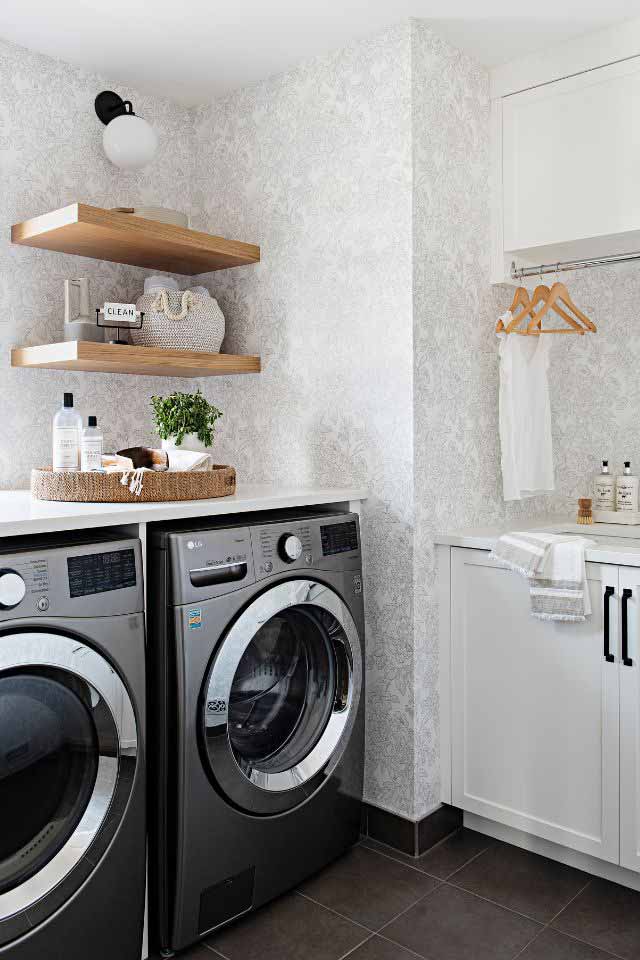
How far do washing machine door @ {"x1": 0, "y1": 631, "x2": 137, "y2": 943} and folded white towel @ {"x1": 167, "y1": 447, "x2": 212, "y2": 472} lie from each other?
64 cm

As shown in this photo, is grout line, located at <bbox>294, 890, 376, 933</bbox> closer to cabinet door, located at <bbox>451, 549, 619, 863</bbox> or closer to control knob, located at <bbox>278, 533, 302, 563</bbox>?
cabinet door, located at <bbox>451, 549, 619, 863</bbox>

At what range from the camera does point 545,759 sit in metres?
2.16

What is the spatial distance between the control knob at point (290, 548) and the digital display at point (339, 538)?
103 millimetres

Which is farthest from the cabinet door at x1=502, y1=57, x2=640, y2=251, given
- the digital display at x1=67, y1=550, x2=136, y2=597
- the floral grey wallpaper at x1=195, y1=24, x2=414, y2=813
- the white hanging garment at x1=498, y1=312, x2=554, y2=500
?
the digital display at x1=67, y1=550, x2=136, y2=597

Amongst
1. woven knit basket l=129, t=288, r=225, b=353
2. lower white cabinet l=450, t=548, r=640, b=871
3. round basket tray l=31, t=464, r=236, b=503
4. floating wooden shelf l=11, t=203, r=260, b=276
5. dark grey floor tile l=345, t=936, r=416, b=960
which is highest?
floating wooden shelf l=11, t=203, r=260, b=276

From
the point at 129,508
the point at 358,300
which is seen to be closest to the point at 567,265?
the point at 358,300

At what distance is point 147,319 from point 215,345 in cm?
24

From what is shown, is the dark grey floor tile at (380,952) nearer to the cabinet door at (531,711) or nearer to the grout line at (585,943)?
the grout line at (585,943)

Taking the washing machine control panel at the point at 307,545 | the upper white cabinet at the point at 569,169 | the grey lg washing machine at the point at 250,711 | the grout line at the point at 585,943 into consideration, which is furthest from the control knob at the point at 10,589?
the upper white cabinet at the point at 569,169

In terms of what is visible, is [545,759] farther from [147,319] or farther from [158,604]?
[147,319]

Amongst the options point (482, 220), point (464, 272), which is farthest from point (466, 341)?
point (482, 220)

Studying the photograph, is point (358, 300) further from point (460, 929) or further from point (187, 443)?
point (460, 929)

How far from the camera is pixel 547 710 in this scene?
2.15 metres

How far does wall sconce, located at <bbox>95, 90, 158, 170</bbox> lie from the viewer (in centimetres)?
247
